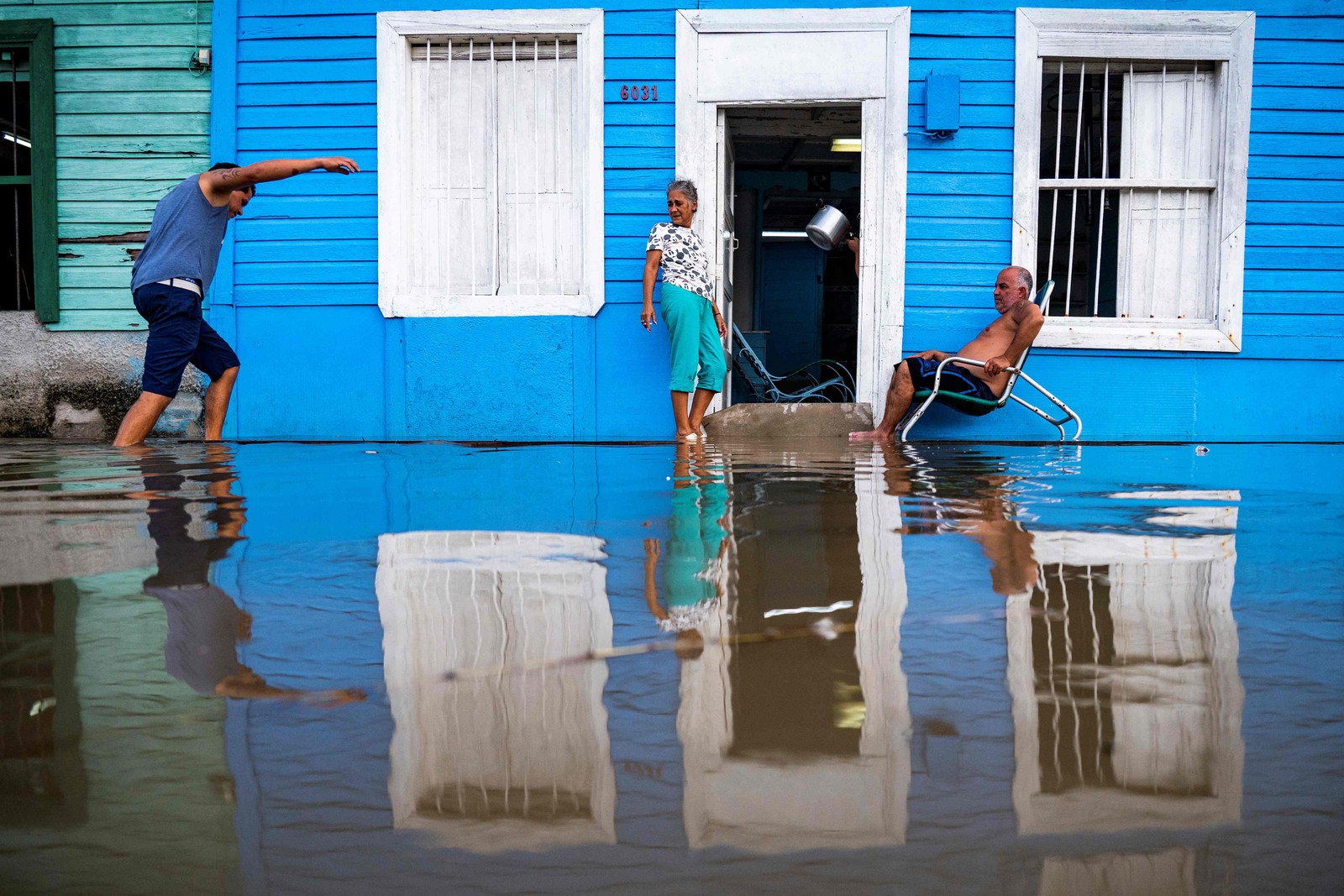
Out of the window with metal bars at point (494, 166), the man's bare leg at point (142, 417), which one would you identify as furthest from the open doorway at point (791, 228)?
the man's bare leg at point (142, 417)

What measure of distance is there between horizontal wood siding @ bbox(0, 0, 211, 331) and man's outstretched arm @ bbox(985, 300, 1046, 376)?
5227mm

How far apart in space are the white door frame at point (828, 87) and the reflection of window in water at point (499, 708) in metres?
5.57

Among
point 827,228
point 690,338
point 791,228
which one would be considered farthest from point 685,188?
point 791,228

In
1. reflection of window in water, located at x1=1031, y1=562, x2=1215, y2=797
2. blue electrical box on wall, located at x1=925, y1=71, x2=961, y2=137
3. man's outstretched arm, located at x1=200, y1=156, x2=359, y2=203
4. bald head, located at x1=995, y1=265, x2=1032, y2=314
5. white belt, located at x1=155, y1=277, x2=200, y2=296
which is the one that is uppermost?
blue electrical box on wall, located at x1=925, y1=71, x2=961, y2=137

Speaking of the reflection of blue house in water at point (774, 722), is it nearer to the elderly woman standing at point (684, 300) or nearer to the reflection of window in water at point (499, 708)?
the reflection of window in water at point (499, 708)

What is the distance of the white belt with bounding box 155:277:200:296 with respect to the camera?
16.3 feet

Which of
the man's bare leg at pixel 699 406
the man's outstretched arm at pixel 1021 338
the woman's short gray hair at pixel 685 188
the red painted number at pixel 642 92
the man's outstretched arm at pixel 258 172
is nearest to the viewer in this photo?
the man's outstretched arm at pixel 258 172

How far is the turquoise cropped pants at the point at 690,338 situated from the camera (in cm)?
647

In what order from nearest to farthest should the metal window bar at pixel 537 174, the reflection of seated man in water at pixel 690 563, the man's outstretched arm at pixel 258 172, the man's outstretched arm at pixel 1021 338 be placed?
1. the reflection of seated man in water at pixel 690 563
2. the man's outstretched arm at pixel 258 172
3. the man's outstretched arm at pixel 1021 338
4. the metal window bar at pixel 537 174

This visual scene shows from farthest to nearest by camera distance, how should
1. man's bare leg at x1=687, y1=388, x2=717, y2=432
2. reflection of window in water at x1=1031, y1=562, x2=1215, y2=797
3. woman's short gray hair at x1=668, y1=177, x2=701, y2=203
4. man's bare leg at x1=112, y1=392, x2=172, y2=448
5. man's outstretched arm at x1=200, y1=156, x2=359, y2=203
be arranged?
man's bare leg at x1=687, y1=388, x2=717, y2=432 < woman's short gray hair at x1=668, y1=177, x2=701, y2=203 < man's bare leg at x1=112, y1=392, x2=172, y2=448 < man's outstretched arm at x1=200, y1=156, x2=359, y2=203 < reflection of window in water at x1=1031, y1=562, x2=1215, y2=797

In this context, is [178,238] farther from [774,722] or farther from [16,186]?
[774,722]

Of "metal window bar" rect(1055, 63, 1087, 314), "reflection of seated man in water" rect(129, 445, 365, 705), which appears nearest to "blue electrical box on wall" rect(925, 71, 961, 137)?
"metal window bar" rect(1055, 63, 1087, 314)

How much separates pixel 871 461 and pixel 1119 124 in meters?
3.94

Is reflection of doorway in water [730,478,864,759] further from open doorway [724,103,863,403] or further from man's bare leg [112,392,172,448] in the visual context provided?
open doorway [724,103,863,403]
